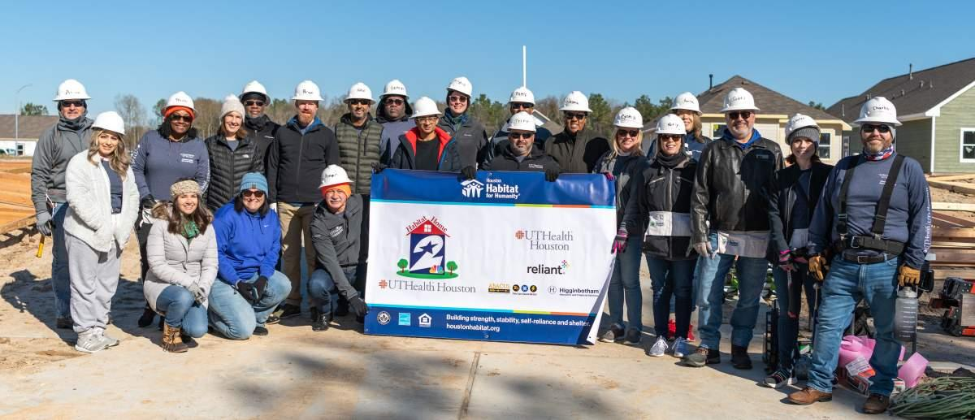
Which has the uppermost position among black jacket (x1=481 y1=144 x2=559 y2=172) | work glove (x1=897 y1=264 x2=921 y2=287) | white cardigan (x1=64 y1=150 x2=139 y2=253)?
black jacket (x1=481 y1=144 x2=559 y2=172)

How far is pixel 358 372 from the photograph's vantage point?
19.7ft

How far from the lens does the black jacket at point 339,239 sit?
7344 millimetres

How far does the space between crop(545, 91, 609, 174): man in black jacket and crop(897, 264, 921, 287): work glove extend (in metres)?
2.84

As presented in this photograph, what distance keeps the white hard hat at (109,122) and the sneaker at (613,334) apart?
443cm

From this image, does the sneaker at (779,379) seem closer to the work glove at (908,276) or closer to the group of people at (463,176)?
the group of people at (463,176)

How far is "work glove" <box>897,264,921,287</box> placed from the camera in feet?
17.0

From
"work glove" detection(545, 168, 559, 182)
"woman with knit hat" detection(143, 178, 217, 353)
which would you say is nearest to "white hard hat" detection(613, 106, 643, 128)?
"work glove" detection(545, 168, 559, 182)

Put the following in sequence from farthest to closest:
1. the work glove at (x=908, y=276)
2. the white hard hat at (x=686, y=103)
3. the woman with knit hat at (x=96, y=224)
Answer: the white hard hat at (x=686, y=103)
the woman with knit hat at (x=96, y=224)
the work glove at (x=908, y=276)

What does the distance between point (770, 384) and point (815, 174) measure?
5.08 feet

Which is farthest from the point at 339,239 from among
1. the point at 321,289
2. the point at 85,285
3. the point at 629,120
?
the point at 629,120

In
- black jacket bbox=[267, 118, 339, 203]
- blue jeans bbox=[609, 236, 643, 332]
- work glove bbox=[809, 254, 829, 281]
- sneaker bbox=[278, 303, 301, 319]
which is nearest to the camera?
work glove bbox=[809, 254, 829, 281]

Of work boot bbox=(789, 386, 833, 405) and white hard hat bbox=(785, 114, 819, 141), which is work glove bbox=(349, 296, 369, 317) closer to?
work boot bbox=(789, 386, 833, 405)

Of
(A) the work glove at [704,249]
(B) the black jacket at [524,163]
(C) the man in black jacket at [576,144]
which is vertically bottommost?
(A) the work glove at [704,249]

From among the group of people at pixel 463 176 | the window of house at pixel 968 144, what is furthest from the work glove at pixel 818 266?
the window of house at pixel 968 144
